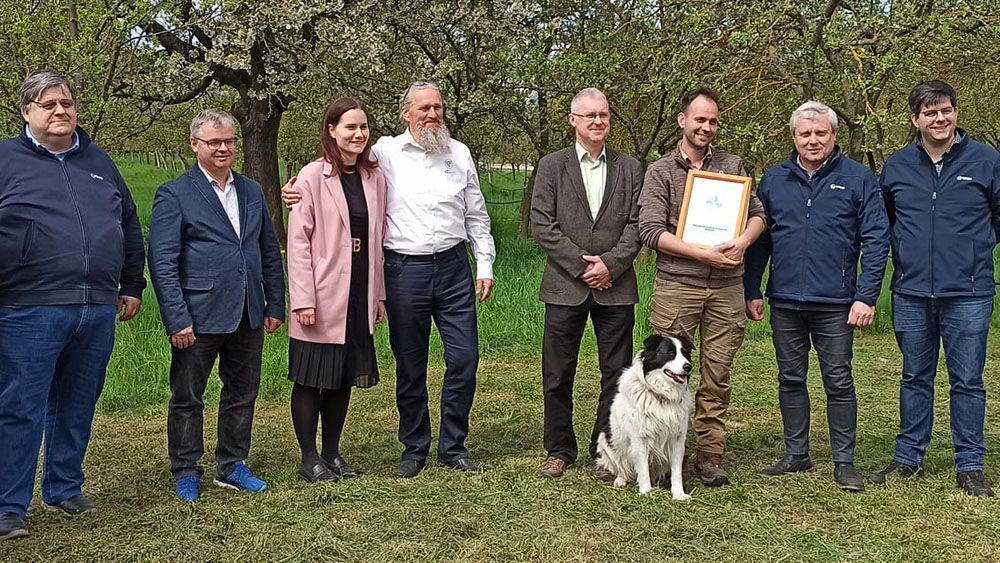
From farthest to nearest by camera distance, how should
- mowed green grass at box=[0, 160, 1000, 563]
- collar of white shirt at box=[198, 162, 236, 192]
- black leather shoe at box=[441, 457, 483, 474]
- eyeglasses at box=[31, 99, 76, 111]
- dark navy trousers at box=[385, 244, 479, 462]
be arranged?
black leather shoe at box=[441, 457, 483, 474] < dark navy trousers at box=[385, 244, 479, 462] < collar of white shirt at box=[198, 162, 236, 192] < eyeglasses at box=[31, 99, 76, 111] < mowed green grass at box=[0, 160, 1000, 563]

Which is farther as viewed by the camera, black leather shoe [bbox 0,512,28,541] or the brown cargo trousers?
the brown cargo trousers

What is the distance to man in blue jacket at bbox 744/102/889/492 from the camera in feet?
15.5

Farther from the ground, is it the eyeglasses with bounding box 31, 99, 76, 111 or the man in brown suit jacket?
the eyeglasses with bounding box 31, 99, 76, 111

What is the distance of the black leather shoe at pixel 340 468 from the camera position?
16.7 ft

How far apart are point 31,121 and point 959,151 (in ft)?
14.9

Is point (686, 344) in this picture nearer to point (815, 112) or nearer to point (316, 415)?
point (815, 112)

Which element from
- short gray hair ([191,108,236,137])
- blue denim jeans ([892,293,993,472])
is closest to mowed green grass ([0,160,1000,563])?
blue denim jeans ([892,293,993,472])

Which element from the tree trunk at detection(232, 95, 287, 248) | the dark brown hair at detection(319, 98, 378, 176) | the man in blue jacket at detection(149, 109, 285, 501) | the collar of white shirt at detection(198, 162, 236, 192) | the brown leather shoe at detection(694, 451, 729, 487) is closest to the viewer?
the man in blue jacket at detection(149, 109, 285, 501)

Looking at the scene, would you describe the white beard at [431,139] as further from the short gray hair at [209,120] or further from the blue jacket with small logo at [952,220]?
the blue jacket with small logo at [952,220]

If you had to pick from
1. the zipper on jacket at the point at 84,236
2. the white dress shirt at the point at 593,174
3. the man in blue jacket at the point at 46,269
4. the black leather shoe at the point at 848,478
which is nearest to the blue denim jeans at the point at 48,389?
the man in blue jacket at the point at 46,269

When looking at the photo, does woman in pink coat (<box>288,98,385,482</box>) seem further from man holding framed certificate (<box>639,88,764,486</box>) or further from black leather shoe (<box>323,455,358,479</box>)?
man holding framed certificate (<box>639,88,764,486</box>)

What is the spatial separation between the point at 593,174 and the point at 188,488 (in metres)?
2.77

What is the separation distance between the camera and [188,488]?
15.6ft

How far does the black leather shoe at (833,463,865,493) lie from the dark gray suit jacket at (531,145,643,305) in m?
1.43
